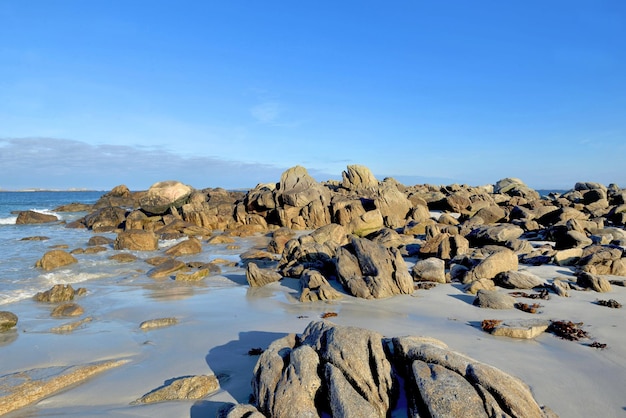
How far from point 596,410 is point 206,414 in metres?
4.50

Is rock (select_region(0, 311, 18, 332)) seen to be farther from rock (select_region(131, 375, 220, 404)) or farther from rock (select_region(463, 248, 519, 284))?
rock (select_region(463, 248, 519, 284))

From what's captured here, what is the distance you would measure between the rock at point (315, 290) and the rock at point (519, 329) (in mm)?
3887

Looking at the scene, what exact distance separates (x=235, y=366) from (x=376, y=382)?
245 centimetres

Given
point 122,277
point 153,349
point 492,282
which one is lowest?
point 122,277

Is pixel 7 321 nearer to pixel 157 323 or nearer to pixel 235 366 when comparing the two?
pixel 157 323

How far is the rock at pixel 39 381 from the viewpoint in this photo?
210 inches

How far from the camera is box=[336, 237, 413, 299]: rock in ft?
34.1

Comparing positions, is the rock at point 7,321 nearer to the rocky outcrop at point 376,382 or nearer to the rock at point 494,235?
the rocky outcrop at point 376,382

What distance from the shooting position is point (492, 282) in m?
10.7

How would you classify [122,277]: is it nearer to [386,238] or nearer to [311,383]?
[386,238]

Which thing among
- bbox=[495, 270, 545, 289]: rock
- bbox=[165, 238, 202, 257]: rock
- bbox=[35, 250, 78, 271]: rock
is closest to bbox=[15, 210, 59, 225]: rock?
bbox=[165, 238, 202, 257]: rock

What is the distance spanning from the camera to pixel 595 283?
32.9ft

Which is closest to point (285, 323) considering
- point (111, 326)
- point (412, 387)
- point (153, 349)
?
point (153, 349)

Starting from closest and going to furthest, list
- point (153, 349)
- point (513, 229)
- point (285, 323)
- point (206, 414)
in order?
point (206, 414) → point (153, 349) → point (285, 323) → point (513, 229)
